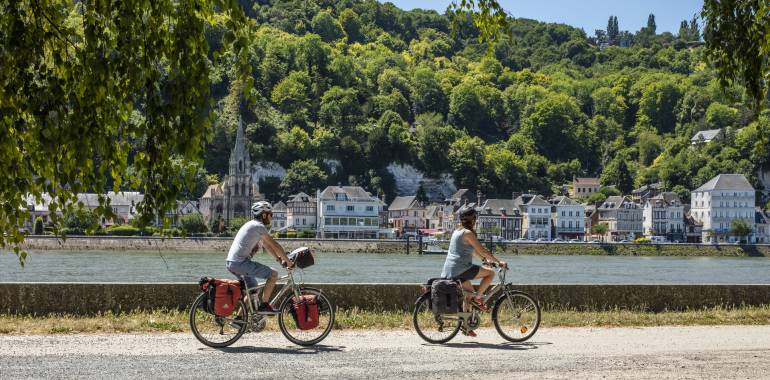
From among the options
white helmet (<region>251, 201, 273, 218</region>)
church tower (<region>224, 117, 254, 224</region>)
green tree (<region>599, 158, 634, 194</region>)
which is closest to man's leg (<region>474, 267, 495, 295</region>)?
white helmet (<region>251, 201, 273, 218</region>)

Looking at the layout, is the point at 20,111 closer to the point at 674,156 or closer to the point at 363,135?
the point at 363,135

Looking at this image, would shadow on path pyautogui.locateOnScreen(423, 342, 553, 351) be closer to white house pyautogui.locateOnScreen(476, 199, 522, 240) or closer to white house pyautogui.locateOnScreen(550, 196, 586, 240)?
white house pyautogui.locateOnScreen(476, 199, 522, 240)

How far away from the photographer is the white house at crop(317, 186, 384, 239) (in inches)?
5084

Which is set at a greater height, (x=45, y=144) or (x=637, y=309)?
(x=45, y=144)

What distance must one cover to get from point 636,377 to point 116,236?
93.2 meters

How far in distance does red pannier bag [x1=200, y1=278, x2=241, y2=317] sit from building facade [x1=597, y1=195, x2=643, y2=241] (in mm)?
131247

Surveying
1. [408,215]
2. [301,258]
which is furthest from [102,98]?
[408,215]

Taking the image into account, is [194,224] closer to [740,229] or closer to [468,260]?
[740,229]

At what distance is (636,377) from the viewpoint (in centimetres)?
838

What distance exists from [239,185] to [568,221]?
44.0 m

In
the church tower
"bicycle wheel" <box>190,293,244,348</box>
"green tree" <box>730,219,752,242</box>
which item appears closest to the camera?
"bicycle wheel" <box>190,293,244,348</box>

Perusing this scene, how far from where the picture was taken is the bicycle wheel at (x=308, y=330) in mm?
10031

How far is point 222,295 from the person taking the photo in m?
9.84

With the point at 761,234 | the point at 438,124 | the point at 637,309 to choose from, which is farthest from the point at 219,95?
the point at 637,309
